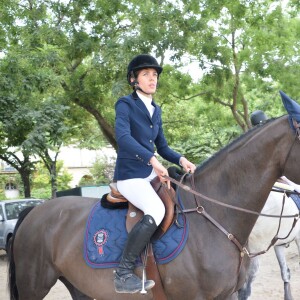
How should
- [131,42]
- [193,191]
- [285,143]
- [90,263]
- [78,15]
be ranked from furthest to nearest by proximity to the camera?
[78,15], [131,42], [90,263], [193,191], [285,143]

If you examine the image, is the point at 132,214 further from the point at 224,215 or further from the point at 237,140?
the point at 237,140

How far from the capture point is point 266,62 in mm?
15344

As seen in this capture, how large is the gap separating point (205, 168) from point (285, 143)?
725 millimetres

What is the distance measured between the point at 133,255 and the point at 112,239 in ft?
1.26

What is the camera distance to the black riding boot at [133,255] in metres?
3.71

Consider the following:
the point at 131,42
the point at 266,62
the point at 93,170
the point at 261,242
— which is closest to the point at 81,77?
the point at 131,42

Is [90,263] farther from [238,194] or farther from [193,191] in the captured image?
[238,194]

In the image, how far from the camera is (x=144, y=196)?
3863mm

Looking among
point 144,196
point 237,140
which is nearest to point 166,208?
point 144,196

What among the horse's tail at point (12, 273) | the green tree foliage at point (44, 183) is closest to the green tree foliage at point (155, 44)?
the horse's tail at point (12, 273)

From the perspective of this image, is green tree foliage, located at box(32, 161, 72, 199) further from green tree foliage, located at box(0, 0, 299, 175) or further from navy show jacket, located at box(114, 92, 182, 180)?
navy show jacket, located at box(114, 92, 182, 180)

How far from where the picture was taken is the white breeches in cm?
378

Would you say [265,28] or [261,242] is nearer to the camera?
[261,242]

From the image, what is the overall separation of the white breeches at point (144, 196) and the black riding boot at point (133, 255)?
69 millimetres
